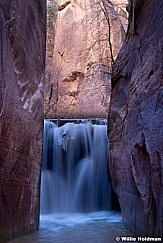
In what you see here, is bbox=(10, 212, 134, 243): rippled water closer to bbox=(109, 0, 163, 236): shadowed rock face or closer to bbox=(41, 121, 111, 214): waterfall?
bbox=(109, 0, 163, 236): shadowed rock face

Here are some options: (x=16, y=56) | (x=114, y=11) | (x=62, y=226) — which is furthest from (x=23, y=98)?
(x=114, y=11)

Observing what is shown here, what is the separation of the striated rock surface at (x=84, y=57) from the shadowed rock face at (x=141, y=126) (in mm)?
7673

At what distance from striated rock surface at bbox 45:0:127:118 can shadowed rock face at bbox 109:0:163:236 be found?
7.67 meters

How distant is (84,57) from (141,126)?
36.5ft

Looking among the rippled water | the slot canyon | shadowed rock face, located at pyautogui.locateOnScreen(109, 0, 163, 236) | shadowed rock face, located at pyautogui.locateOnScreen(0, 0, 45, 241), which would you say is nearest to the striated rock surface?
the slot canyon

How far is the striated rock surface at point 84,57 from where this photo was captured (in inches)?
543

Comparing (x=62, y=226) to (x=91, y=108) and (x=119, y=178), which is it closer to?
(x=119, y=178)

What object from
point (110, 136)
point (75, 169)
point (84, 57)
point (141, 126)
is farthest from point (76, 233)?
point (84, 57)

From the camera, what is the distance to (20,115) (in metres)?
4.38

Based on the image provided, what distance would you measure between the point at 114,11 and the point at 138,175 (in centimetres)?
1303

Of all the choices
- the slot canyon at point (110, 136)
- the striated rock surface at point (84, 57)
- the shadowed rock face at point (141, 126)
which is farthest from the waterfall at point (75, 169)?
the striated rock surface at point (84, 57)

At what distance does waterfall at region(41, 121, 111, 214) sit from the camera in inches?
311

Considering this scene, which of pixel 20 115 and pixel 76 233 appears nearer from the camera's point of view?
pixel 20 115

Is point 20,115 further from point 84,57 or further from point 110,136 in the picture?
point 84,57
